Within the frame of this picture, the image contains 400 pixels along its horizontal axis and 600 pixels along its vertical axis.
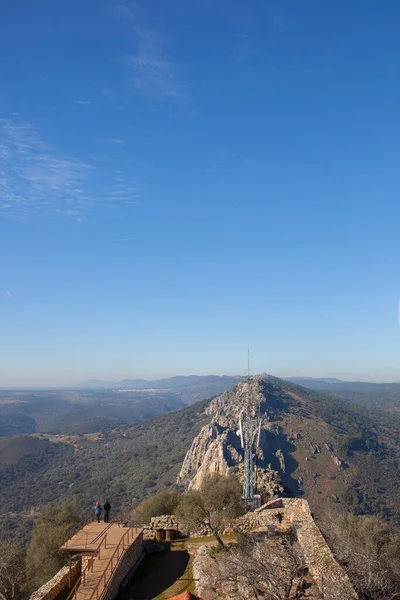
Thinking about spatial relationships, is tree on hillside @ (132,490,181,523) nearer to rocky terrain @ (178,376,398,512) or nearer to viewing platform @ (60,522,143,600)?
viewing platform @ (60,522,143,600)

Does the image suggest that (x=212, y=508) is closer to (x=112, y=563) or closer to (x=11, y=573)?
(x=112, y=563)

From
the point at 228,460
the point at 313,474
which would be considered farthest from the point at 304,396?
the point at 228,460

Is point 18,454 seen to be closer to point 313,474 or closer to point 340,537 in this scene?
point 313,474

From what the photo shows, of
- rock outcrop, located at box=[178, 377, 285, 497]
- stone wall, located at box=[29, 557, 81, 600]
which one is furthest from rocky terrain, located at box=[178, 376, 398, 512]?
stone wall, located at box=[29, 557, 81, 600]

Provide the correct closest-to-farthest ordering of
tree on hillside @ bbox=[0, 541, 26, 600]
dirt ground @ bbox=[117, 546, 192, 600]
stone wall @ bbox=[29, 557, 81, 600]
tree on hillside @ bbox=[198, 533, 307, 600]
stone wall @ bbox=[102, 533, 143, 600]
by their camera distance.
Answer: tree on hillside @ bbox=[198, 533, 307, 600] → stone wall @ bbox=[29, 557, 81, 600] → stone wall @ bbox=[102, 533, 143, 600] → dirt ground @ bbox=[117, 546, 192, 600] → tree on hillside @ bbox=[0, 541, 26, 600]

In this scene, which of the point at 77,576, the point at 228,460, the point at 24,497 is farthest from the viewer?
the point at 24,497

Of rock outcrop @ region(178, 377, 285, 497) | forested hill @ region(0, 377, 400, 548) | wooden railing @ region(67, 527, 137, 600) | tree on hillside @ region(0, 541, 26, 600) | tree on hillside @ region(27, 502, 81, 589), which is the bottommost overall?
forested hill @ region(0, 377, 400, 548)
